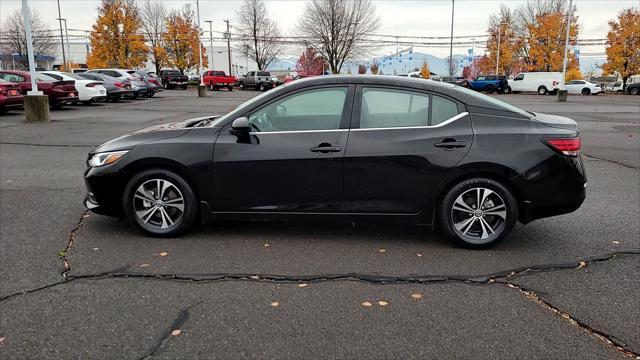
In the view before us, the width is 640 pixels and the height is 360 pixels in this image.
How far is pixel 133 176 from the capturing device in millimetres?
5000

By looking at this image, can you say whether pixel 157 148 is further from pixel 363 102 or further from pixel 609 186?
pixel 609 186

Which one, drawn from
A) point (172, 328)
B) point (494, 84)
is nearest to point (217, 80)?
point (494, 84)

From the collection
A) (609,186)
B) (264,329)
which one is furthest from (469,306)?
(609,186)

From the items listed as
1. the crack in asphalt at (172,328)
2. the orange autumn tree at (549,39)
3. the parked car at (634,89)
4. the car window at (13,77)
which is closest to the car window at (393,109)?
the crack in asphalt at (172,328)

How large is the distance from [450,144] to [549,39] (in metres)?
60.8

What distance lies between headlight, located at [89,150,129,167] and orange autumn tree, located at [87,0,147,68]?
5384cm

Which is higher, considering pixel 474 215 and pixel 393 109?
pixel 393 109

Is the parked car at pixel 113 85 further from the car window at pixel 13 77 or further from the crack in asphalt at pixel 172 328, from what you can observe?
the crack in asphalt at pixel 172 328

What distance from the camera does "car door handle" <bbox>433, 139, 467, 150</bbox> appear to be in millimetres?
4676

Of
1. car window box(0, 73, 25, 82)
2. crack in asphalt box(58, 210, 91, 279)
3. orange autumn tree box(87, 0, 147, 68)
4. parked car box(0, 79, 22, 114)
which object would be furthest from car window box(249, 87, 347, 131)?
orange autumn tree box(87, 0, 147, 68)

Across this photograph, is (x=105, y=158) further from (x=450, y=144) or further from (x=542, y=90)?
(x=542, y=90)

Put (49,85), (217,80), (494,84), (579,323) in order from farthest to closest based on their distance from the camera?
(494,84) → (217,80) → (49,85) → (579,323)

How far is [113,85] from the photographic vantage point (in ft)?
88.1

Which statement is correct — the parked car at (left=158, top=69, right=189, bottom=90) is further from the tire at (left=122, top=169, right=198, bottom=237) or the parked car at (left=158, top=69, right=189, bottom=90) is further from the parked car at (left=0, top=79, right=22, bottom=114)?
the tire at (left=122, top=169, right=198, bottom=237)
